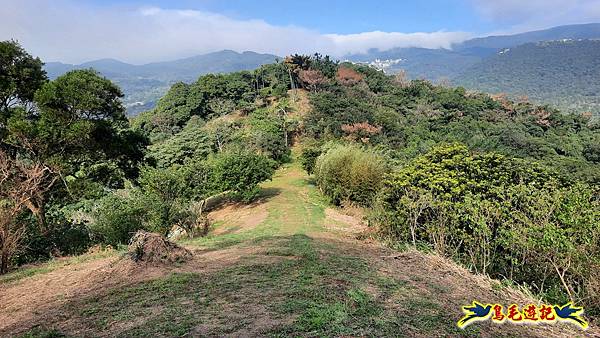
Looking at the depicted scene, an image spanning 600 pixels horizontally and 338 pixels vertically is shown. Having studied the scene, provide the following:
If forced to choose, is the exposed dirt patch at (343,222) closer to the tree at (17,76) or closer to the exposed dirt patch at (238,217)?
the exposed dirt patch at (238,217)

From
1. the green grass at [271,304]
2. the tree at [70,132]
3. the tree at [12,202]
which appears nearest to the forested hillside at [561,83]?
the tree at [70,132]

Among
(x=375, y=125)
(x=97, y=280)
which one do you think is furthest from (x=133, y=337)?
(x=375, y=125)

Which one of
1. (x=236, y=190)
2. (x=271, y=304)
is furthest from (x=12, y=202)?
(x=236, y=190)

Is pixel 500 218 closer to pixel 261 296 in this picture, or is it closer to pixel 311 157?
pixel 261 296

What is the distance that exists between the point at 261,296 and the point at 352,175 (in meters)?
14.7

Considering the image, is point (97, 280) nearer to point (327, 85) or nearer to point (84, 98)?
point (84, 98)

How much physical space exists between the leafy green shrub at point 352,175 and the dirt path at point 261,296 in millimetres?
9785

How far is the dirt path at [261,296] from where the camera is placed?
4.96 metres

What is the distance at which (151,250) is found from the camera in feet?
26.2

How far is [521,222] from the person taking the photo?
8.76 m

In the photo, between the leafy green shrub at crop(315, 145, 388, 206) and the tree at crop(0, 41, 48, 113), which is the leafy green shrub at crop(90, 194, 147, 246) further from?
the leafy green shrub at crop(315, 145, 388, 206)

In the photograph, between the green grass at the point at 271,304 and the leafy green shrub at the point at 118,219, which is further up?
the green grass at the point at 271,304

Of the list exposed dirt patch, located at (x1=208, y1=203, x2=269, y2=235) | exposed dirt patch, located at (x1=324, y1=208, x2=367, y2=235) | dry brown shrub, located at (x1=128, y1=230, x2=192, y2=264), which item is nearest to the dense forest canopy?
exposed dirt patch, located at (x1=208, y1=203, x2=269, y2=235)

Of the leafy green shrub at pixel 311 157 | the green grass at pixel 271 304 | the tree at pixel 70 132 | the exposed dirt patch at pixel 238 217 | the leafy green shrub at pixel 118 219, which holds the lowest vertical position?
the exposed dirt patch at pixel 238 217
